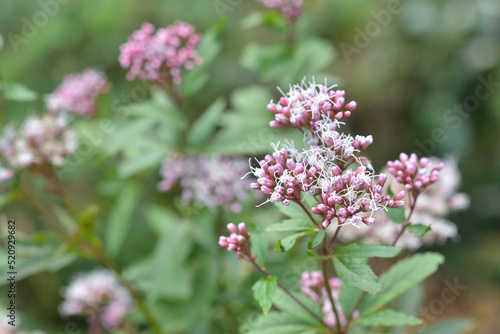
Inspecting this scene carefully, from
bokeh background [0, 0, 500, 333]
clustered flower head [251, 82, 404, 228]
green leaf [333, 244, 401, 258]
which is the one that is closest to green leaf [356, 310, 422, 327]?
green leaf [333, 244, 401, 258]

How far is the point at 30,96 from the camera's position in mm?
2316

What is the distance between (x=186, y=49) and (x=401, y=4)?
3.00 m

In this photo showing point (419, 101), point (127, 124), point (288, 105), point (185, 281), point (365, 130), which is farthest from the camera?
point (365, 130)

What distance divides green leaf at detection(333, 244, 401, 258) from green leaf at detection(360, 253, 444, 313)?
0.98 ft

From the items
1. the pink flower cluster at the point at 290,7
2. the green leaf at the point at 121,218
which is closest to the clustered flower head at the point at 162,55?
the pink flower cluster at the point at 290,7

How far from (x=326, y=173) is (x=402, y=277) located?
0.61m

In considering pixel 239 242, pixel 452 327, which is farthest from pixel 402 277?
pixel 452 327

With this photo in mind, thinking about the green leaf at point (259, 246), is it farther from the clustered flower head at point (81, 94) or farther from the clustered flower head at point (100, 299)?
the clustered flower head at point (81, 94)

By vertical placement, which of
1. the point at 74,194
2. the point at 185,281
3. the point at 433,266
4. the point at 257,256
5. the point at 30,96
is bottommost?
the point at 74,194

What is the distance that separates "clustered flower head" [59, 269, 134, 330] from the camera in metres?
2.79

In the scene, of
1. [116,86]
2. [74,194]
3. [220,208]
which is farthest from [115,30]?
[220,208]

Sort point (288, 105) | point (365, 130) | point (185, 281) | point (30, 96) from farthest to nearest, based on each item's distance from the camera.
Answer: point (365, 130) → point (185, 281) → point (30, 96) → point (288, 105)

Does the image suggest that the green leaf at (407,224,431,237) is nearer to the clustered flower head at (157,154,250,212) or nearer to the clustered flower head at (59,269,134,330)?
the clustered flower head at (157,154,250,212)

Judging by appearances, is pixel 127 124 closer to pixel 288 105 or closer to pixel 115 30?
pixel 288 105
